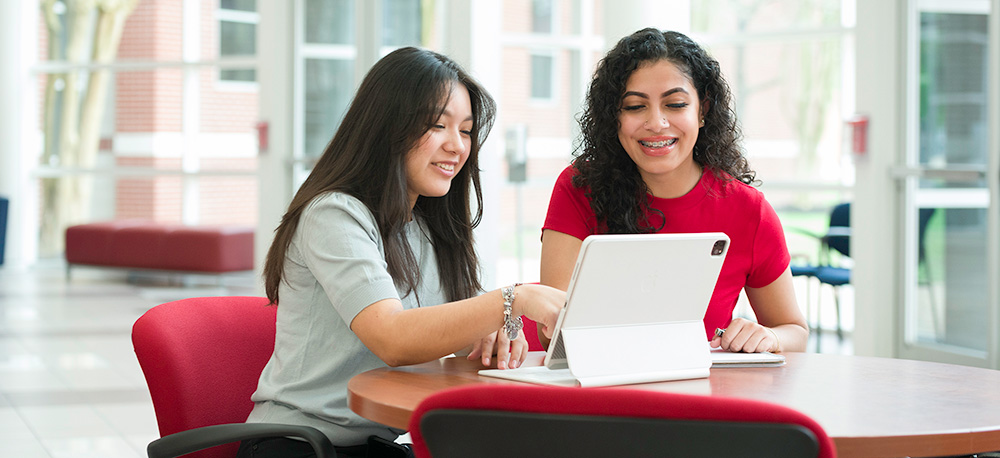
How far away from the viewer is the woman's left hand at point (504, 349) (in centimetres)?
173

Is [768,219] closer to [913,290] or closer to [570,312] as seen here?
[570,312]

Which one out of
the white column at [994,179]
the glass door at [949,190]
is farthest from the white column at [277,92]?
the white column at [994,179]

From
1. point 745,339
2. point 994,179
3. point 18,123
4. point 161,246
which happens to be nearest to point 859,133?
point 994,179

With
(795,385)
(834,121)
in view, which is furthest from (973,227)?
(795,385)

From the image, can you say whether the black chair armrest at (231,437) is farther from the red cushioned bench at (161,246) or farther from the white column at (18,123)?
the white column at (18,123)

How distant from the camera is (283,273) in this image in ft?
5.84

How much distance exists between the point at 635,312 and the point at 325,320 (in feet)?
1.93

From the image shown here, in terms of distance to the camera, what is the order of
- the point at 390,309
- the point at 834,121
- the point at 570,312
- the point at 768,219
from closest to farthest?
the point at 570,312 < the point at 390,309 < the point at 768,219 < the point at 834,121

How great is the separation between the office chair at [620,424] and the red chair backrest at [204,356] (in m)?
0.84

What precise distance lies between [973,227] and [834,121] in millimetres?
2520

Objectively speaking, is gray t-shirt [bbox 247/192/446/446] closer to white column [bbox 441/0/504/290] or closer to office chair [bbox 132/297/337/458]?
office chair [bbox 132/297/337/458]

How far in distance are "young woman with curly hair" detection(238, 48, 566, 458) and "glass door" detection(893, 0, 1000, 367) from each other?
3387mm

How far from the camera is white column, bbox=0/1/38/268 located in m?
10.3

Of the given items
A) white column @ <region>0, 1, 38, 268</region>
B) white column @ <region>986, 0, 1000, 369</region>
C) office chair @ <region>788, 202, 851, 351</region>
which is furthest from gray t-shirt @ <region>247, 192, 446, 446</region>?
white column @ <region>0, 1, 38, 268</region>
